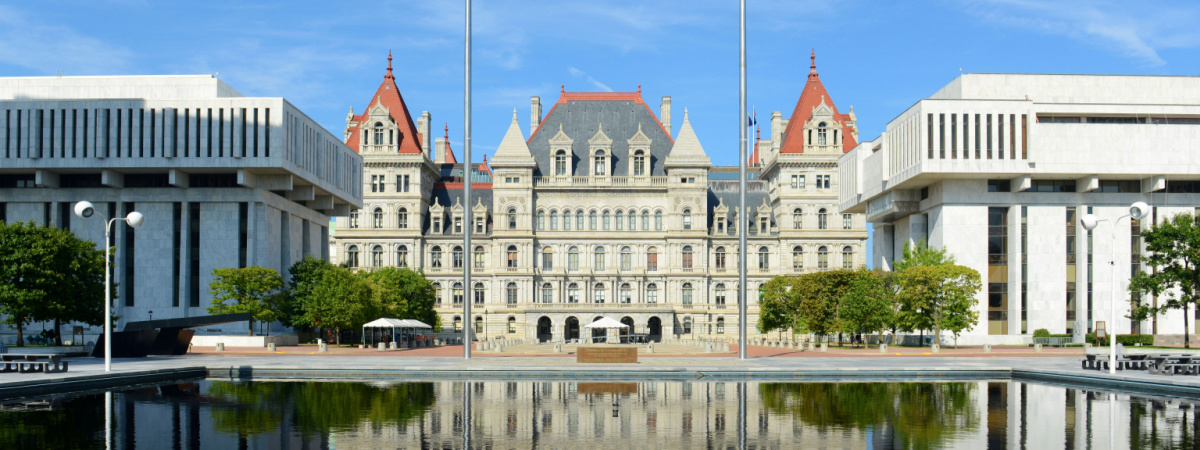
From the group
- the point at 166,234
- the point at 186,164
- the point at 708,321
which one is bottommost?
the point at 708,321

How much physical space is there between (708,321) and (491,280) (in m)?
23.5

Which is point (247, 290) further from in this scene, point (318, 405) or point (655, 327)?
point (655, 327)

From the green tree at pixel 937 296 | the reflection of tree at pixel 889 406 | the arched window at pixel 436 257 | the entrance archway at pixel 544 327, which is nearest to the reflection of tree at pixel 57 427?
the reflection of tree at pixel 889 406

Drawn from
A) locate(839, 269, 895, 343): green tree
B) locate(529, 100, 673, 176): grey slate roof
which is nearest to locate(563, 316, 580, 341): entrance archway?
locate(529, 100, 673, 176): grey slate roof

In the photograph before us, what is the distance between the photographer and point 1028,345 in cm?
7281

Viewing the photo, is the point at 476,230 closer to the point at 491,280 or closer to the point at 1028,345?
the point at 491,280

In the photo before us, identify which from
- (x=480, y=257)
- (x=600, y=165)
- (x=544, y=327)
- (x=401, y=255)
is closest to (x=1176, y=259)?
(x=600, y=165)

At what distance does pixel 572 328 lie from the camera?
359 ft

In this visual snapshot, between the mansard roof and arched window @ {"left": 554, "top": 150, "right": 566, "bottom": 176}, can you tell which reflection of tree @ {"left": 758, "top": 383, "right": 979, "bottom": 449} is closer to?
arched window @ {"left": 554, "top": 150, "right": 566, "bottom": 176}

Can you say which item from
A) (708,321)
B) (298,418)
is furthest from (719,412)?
(708,321)

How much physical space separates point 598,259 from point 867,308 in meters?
46.6

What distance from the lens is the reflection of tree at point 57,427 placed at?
824 inches

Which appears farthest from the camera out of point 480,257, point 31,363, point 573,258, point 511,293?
point 480,257

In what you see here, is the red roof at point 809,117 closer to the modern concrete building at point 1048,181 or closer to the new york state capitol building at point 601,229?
the new york state capitol building at point 601,229
